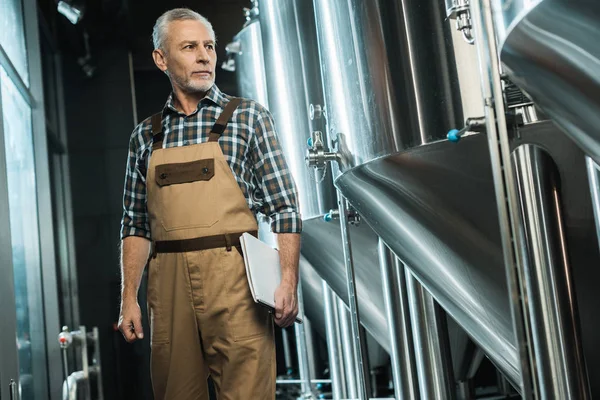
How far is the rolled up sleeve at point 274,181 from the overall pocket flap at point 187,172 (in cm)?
14

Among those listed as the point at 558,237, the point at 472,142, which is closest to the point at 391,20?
the point at 472,142

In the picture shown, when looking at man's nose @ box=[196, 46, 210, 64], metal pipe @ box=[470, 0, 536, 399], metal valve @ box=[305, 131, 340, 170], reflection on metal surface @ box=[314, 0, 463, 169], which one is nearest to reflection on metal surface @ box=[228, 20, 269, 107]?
metal valve @ box=[305, 131, 340, 170]

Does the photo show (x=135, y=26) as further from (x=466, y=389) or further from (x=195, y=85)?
(x=195, y=85)

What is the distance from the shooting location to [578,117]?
1.44 m

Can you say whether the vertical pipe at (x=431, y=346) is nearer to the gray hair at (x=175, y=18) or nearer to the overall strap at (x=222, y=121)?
the overall strap at (x=222, y=121)

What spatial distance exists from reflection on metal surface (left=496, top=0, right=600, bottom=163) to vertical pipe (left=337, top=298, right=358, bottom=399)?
228cm

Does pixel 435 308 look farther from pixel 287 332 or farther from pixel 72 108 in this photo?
pixel 72 108

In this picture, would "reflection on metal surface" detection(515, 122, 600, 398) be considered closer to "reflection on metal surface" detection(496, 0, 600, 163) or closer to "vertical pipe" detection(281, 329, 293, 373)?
"reflection on metal surface" detection(496, 0, 600, 163)

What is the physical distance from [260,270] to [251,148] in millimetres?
328

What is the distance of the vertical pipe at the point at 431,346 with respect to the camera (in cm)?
266

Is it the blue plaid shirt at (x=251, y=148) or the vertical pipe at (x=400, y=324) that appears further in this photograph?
the vertical pipe at (x=400, y=324)

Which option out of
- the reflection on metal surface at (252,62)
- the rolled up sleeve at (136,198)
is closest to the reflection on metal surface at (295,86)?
the reflection on metal surface at (252,62)

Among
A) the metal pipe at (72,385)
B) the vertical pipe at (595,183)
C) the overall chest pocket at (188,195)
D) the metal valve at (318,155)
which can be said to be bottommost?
the metal pipe at (72,385)

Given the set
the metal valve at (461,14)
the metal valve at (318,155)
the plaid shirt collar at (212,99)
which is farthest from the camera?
the metal valve at (318,155)
